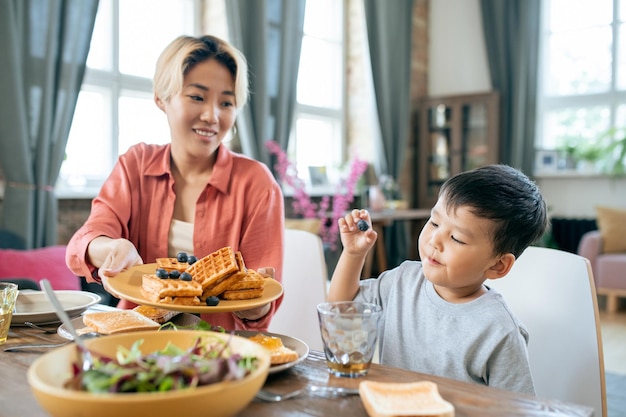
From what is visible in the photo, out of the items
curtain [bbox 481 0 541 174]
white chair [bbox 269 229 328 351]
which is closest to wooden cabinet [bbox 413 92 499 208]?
curtain [bbox 481 0 541 174]

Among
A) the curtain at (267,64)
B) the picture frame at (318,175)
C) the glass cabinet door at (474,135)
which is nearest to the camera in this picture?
the curtain at (267,64)

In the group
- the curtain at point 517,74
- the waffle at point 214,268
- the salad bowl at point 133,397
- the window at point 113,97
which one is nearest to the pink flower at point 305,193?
the window at point 113,97

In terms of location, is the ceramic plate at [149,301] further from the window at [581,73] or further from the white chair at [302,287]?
the window at [581,73]

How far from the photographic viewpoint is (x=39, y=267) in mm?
2850

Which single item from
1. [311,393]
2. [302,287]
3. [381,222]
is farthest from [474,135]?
[311,393]

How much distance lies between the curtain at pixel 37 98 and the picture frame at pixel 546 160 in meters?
4.92

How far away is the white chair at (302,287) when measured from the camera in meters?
1.67

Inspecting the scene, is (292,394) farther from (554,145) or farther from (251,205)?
(554,145)

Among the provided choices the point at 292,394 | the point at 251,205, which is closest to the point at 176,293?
the point at 292,394

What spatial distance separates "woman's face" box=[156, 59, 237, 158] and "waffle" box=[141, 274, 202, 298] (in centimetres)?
65

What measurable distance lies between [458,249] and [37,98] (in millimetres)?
2866

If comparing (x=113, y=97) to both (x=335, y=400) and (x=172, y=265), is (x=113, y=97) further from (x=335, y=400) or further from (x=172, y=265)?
(x=335, y=400)

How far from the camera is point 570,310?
123 centimetres

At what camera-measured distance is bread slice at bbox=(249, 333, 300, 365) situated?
918 mm
